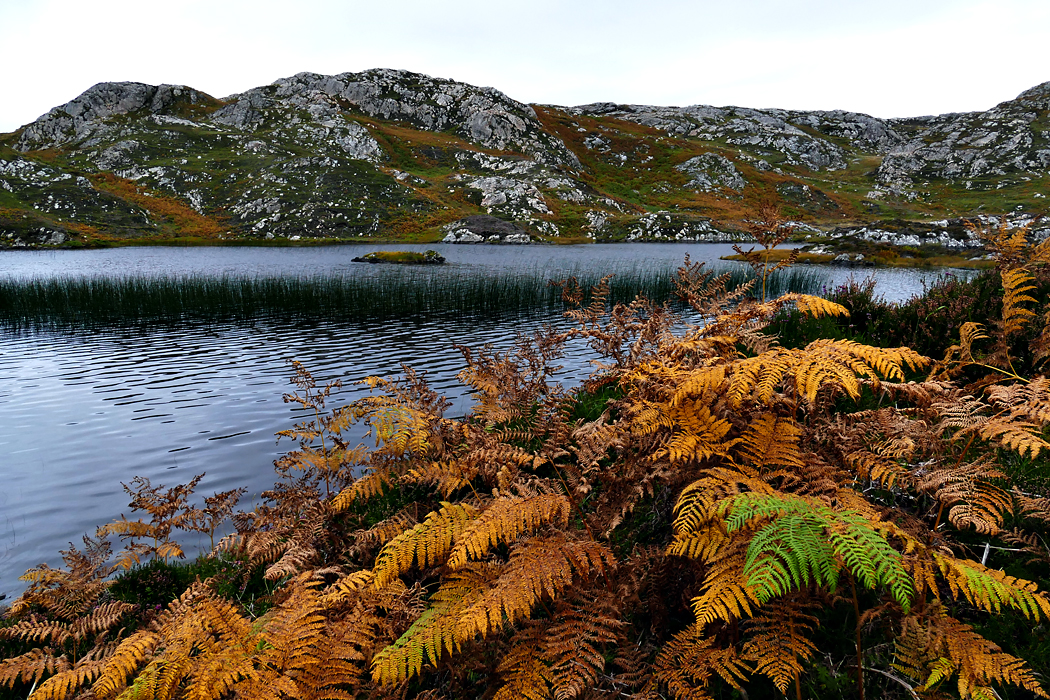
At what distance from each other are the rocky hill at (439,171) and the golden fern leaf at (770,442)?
61990 mm

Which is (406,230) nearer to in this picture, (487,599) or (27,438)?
(27,438)

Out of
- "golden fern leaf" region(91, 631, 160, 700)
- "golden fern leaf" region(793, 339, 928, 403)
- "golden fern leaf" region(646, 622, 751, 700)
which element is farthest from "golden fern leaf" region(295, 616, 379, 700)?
"golden fern leaf" region(793, 339, 928, 403)

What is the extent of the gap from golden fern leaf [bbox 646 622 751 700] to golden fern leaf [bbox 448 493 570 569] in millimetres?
895

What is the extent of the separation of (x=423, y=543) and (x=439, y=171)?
120095 millimetres

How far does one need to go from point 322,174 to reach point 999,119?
195 meters

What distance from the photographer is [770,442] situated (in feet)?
10.3

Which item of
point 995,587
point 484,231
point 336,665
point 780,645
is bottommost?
point 336,665

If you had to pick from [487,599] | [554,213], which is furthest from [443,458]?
[554,213]

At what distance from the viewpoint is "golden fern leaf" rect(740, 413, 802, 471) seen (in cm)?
301

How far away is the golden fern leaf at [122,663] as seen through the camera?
3039 mm

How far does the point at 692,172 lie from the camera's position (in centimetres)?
13062

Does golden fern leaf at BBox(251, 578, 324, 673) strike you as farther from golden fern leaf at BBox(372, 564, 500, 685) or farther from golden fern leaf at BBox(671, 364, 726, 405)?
golden fern leaf at BBox(671, 364, 726, 405)

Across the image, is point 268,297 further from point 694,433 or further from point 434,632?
point 694,433

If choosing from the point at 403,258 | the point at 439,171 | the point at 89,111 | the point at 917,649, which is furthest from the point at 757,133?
the point at 917,649
